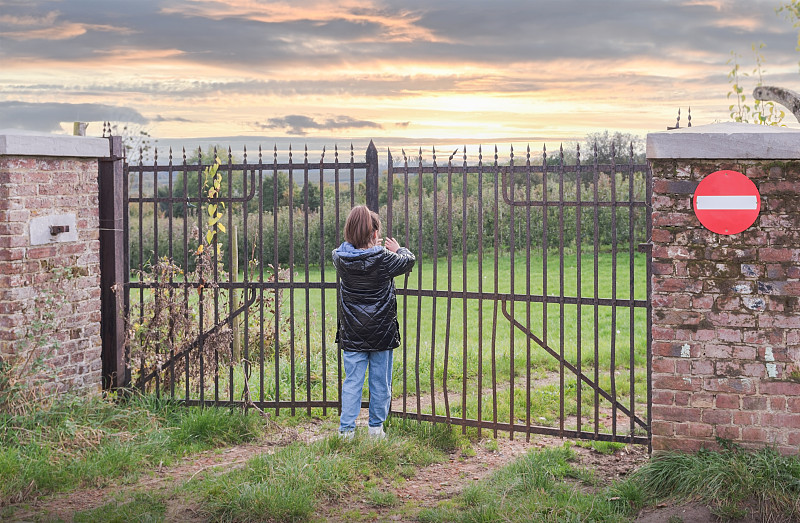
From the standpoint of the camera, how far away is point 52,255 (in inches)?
241

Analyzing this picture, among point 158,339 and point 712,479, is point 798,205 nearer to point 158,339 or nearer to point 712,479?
point 712,479

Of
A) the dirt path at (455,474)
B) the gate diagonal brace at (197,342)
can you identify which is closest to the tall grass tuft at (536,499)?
the dirt path at (455,474)

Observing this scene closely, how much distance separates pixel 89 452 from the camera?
5.49 m

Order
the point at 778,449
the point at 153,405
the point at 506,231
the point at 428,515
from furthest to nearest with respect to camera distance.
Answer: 1. the point at 506,231
2. the point at 153,405
3. the point at 778,449
4. the point at 428,515

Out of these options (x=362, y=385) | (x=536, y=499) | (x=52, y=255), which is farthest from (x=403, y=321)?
(x=52, y=255)

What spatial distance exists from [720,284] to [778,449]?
1.19 metres

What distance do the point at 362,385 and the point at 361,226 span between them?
129cm

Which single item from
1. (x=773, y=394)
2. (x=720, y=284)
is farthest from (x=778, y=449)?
(x=720, y=284)

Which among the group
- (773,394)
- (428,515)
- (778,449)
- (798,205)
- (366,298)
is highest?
(798,205)

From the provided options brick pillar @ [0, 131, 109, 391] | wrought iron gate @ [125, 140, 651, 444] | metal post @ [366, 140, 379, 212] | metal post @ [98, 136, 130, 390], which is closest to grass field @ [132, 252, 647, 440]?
wrought iron gate @ [125, 140, 651, 444]

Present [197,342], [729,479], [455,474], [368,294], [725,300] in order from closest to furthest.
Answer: [729,479], [725,300], [455,474], [368,294], [197,342]

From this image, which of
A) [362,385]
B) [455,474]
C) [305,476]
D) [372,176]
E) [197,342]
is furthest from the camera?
[197,342]

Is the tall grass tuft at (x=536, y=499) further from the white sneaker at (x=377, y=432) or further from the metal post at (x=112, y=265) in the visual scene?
the metal post at (x=112, y=265)

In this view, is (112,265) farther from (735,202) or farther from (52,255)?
(735,202)
